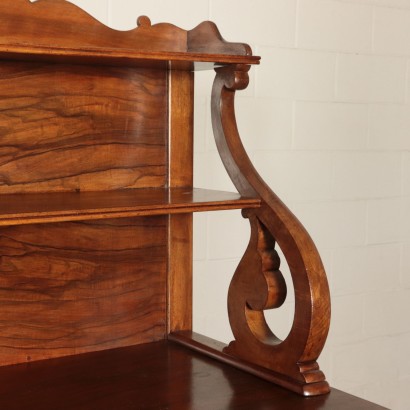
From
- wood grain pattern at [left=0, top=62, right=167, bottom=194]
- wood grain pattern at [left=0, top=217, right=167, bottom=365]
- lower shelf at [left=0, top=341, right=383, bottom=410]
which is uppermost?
wood grain pattern at [left=0, top=62, right=167, bottom=194]

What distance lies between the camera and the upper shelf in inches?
63.8

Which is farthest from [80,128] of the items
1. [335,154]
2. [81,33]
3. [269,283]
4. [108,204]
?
[335,154]

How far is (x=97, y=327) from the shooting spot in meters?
1.84

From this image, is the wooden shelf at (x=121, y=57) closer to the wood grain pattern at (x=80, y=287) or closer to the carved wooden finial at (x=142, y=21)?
the carved wooden finial at (x=142, y=21)

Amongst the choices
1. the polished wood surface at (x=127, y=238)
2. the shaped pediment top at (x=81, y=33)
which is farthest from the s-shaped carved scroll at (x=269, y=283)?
the shaped pediment top at (x=81, y=33)

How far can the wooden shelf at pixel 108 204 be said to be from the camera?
4.75ft

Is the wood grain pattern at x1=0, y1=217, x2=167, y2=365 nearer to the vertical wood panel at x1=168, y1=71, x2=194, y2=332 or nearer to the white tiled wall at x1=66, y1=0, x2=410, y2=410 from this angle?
the vertical wood panel at x1=168, y1=71, x2=194, y2=332

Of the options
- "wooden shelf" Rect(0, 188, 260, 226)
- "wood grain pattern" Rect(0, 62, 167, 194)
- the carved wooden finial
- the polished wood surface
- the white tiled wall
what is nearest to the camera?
"wooden shelf" Rect(0, 188, 260, 226)

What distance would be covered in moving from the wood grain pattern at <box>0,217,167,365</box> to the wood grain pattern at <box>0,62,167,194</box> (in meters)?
0.10

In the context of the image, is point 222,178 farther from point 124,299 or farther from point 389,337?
point 389,337

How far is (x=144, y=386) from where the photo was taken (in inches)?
63.3

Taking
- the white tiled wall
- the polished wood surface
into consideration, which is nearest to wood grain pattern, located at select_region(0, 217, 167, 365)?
the polished wood surface

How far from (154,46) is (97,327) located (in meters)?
0.61

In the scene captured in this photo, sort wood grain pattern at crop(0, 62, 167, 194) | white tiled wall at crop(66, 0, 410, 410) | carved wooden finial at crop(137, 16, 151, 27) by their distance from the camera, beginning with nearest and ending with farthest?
wood grain pattern at crop(0, 62, 167, 194) < carved wooden finial at crop(137, 16, 151, 27) < white tiled wall at crop(66, 0, 410, 410)
